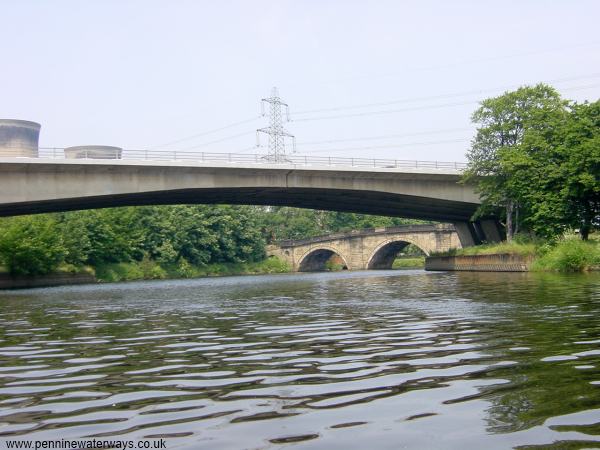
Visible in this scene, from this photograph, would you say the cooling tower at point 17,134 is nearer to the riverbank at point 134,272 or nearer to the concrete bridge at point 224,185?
Answer: the riverbank at point 134,272

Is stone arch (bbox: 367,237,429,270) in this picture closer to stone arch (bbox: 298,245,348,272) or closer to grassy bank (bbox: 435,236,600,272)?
stone arch (bbox: 298,245,348,272)

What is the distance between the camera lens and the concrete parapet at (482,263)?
135 ft

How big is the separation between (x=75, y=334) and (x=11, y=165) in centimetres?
2656

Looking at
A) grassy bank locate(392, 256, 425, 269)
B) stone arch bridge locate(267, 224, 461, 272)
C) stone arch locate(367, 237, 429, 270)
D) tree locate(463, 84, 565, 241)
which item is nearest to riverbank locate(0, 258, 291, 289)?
stone arch bridge locate(267, 224, 461, 272)

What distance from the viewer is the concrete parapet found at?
41062mm

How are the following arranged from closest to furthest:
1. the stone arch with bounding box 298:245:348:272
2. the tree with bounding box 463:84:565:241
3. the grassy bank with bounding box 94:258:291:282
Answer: the tree with bounding box 463:84:565:241
the grassy bank with bounding box 94:258:291:282
the stone arch with bounding box 298:245:348:272

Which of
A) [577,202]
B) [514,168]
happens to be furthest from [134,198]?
[577,202]

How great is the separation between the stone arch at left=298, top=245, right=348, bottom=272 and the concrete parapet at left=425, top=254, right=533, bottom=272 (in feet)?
129

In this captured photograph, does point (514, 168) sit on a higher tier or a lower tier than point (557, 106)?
lower

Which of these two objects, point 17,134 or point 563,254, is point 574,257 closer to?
point 563,254

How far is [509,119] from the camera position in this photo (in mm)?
48156

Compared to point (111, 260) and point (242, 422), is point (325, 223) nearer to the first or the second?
point (111, 260)

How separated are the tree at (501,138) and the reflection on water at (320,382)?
3379 centimetres

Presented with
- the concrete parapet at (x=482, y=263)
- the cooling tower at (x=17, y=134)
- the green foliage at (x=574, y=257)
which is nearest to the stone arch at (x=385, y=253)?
the concrete parapet at (x=482, y=263)
